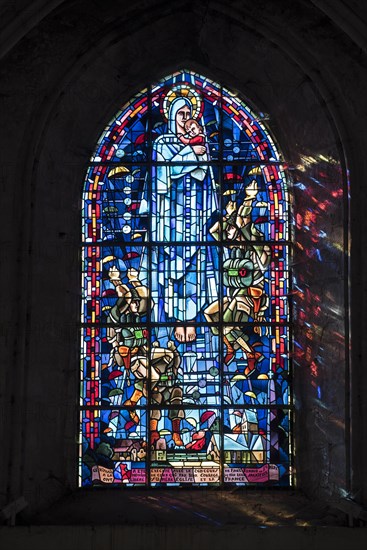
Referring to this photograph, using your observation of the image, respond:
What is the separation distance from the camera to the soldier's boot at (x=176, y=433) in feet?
33.2

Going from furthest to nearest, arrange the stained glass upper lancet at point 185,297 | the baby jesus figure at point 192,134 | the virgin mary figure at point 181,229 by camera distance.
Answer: the baby jesus figure at point 192,134 < the virgin mary figure at point 181,229 < the stained glass upper lancet at point 185,297

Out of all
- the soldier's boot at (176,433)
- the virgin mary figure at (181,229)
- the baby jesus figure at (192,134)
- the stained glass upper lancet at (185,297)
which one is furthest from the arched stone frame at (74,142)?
the soldier's boot at (176,433)

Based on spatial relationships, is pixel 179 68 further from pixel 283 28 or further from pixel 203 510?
pixel 203 510

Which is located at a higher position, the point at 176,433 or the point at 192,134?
the point at 192,134

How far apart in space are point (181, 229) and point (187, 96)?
1.16 meters

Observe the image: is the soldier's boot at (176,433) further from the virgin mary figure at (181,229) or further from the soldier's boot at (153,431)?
the virgin mary figure at (181,229)

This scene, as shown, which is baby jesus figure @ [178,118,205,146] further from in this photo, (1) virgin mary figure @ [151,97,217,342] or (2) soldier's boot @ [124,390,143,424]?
(2) soldier's boot @ [124,390,143,424]

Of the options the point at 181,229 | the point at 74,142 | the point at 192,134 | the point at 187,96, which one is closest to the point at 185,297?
the point at 181,229

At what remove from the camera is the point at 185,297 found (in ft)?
33.8

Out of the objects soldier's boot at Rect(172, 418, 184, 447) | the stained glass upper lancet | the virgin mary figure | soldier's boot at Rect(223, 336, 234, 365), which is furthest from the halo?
soldier's boot at Rect(172, 418, 184, 447)

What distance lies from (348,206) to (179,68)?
6.59 ft

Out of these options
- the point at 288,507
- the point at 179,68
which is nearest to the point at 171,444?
the point at 288,507

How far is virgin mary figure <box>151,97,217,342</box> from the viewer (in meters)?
10.3

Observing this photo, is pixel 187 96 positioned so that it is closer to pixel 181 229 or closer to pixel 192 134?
pixel 192 134
